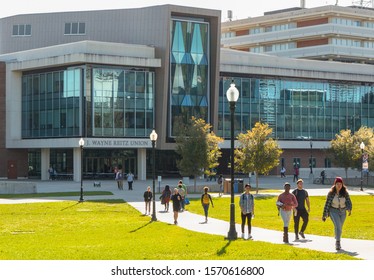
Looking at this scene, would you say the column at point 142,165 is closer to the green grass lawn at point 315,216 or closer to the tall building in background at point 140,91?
the tall building in background at point 140,91

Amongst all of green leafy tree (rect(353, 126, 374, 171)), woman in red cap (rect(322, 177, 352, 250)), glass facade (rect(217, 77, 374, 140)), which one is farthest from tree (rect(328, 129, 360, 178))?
woman in red cap (rect(322, 177, 352, 250))

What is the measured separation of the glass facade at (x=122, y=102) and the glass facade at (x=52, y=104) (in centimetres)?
177

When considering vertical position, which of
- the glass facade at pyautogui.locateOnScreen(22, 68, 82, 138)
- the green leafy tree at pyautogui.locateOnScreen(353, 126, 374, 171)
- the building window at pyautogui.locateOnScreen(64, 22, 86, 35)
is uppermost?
the building window at pyautogui.locateOnScreen(64, 22, 86, 35)

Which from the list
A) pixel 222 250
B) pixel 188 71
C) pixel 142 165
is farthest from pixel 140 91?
pixel 222 250

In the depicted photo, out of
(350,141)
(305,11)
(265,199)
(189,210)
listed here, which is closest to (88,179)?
(350,141)

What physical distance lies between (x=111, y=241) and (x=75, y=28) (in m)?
63.1

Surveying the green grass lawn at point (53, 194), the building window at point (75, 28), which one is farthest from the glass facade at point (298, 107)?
the green grass lawn at point (53, 194)

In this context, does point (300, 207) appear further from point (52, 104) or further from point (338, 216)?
point (52, 104)

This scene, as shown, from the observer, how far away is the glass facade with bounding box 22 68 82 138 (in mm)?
76300

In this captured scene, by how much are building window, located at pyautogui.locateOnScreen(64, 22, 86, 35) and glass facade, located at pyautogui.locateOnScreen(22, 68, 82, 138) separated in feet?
25.9

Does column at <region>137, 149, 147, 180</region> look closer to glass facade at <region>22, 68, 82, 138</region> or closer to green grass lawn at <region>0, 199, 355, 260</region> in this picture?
glass facade at <region>22, 68, 82, 138</region>

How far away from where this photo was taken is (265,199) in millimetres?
52031

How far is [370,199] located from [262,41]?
75343mm
